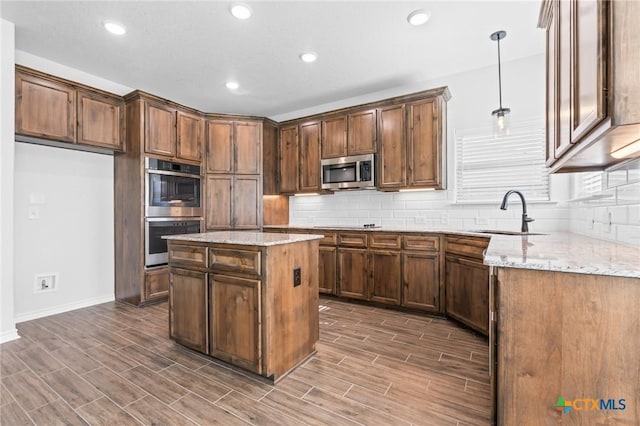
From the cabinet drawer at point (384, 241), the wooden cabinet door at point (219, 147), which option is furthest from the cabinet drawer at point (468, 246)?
the wooden cabinet door at point (219, 147)

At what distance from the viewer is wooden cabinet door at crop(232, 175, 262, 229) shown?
180 inches

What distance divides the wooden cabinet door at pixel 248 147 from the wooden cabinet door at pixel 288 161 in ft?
1.22

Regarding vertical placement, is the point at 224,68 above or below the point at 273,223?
above

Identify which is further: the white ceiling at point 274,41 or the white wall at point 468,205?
the white wall at point 468,205

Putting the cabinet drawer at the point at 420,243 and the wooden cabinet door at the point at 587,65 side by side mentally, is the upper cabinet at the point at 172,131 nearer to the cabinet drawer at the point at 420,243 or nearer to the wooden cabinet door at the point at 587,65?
the cabinet drawer at the point at 420,243

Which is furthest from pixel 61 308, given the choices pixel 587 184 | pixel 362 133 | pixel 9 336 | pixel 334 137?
pixel 587 184

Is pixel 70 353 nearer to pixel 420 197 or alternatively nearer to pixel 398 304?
pixel 398 304

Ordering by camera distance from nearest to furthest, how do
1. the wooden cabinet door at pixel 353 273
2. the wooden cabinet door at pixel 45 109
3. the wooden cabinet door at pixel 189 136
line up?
the wooden cabinet door at pixel 45 109, the wooden cabinet door at pixel 353 273, the wooden cabinet door at pixel 189 136

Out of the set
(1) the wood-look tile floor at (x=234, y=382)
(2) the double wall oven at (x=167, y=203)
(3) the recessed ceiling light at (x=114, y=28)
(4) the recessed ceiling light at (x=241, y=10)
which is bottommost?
(1) the wood-look tile floor at (x=234, y=382)

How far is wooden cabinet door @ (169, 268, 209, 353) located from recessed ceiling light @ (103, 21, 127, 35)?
228 centimetres

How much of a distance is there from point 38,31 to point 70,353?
9.70 feet

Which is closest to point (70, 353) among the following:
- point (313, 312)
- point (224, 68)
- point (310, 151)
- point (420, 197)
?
point (313, 312)

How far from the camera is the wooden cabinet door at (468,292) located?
2.60 metres

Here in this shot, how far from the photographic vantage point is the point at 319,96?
439 centimetres
